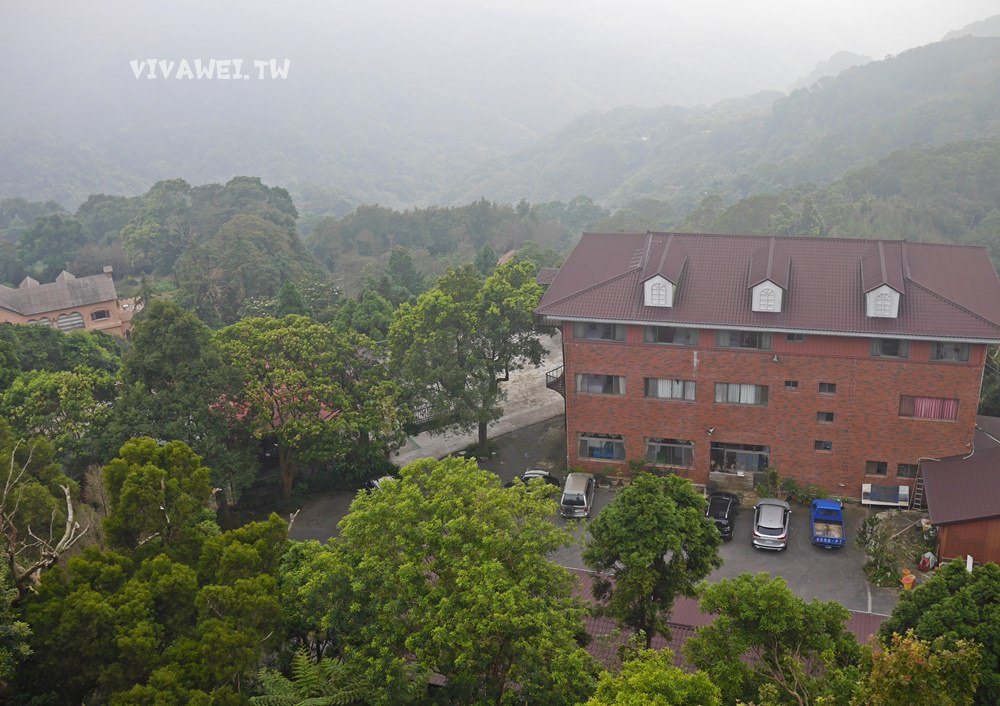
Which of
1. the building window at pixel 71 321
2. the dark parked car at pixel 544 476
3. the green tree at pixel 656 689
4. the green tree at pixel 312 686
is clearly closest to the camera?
the green tree at pixel 656 689

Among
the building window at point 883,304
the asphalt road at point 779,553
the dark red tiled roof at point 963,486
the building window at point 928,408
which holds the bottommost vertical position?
the asphalt road at point 779,553

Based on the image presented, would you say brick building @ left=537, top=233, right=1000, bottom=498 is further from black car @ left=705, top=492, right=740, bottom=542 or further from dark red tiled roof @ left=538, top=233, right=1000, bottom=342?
black car @ left=705, top=492, right=740, bottom=542

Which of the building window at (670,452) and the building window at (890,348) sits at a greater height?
the building window at (890,348)

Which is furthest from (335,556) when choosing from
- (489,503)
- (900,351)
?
(900,351)

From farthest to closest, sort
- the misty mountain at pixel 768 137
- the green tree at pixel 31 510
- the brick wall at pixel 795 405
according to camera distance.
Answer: the misty mountain at pixel 768 137, the brick wall at pixel 795 405, the green tree at pixel 31 510

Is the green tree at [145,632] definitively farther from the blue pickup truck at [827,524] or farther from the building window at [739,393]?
the building window at [739,393]

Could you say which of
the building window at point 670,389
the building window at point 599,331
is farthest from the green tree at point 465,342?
the building window at point 670,389

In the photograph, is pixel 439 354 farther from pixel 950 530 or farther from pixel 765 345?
pixel 950 530

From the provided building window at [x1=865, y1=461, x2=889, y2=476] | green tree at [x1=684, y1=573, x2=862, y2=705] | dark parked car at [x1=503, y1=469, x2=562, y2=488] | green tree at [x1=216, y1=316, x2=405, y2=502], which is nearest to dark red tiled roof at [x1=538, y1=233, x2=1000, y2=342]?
building window at [x1=865, y1=461, x2=889, y2=476]
